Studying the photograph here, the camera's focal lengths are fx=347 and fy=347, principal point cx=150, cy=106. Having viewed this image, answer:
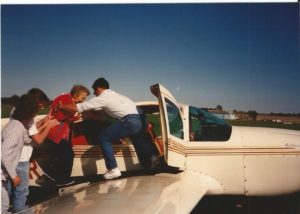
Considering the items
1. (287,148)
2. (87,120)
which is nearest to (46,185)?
A: (87,120)

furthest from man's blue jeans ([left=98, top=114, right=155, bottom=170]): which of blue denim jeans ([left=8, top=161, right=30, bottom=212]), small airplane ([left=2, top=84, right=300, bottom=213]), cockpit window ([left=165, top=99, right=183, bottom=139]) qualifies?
blue denim jeans ([left=8, top=161, right=30, bottom=212])

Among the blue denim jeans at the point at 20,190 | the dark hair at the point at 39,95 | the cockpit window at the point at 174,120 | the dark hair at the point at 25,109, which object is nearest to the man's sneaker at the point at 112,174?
the cockpit window at the point at 174,120

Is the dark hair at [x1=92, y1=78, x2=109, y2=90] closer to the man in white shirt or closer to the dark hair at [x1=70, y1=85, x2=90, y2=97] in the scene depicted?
the man in white shirt

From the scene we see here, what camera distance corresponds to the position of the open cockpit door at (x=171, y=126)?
4.17 m

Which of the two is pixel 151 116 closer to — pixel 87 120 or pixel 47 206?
pixel 87 120

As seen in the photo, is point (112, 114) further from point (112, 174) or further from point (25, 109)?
point (25, 109)

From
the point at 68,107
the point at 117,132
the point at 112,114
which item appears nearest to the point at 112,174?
the point at 117,132

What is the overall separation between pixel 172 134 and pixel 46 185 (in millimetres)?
1960

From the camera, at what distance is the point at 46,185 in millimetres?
4895

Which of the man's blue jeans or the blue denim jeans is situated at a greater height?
the man's blue jeans

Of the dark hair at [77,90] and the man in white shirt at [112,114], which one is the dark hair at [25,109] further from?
the dark hair at [77,90]

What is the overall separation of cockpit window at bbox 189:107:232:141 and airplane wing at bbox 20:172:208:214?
22.4 inches

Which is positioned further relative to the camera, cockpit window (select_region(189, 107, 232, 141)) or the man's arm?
cockpit window (select_region(189, 107, 232, 141))

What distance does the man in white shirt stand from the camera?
4.46 m
